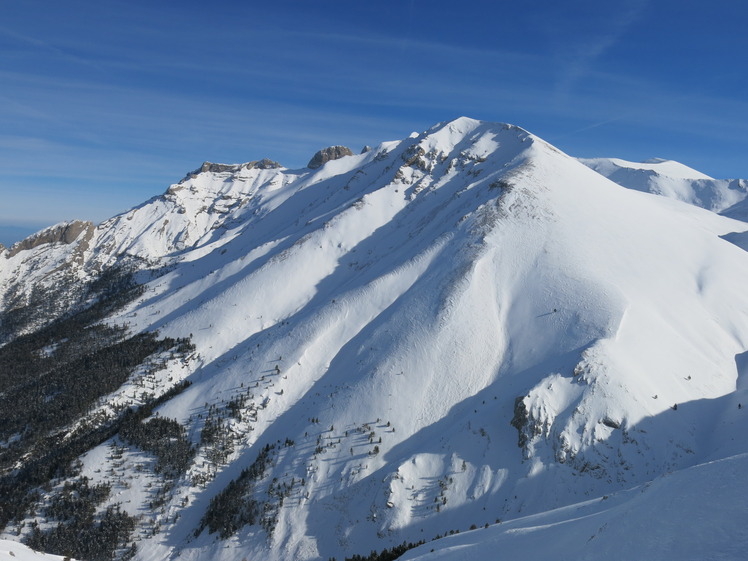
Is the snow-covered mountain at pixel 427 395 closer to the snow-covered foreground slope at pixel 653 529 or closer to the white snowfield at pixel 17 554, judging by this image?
the snow-covered foreground slope at pixel 653 529

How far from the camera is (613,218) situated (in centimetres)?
8325

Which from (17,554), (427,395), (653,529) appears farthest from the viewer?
(427,395)

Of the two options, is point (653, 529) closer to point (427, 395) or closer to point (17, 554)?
point (17, 554)

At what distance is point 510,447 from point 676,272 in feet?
148

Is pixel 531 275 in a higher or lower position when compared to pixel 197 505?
higher

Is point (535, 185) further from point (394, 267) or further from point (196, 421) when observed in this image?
point (196, 421)

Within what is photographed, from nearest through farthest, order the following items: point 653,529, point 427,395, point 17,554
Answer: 1. point 653,529
2. point 17,554
3. point 427,395

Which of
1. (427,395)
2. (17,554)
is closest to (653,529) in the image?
(17,554)

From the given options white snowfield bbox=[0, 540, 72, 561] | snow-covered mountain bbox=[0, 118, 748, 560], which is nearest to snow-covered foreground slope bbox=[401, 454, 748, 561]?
snow-covered mountain bbox=[0, 118, 748, 560]

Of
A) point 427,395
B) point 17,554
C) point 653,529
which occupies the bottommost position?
point 653,529

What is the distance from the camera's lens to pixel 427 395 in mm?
53375

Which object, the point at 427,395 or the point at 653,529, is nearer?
the point at 653,529

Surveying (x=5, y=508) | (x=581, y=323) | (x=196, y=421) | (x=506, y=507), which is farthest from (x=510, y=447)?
(x=5, y=508)

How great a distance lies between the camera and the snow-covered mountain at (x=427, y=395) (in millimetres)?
39906
